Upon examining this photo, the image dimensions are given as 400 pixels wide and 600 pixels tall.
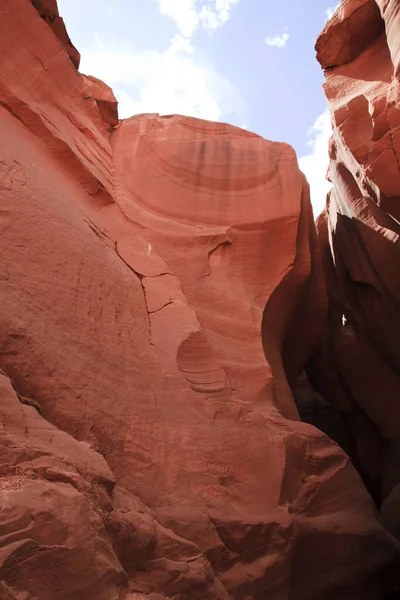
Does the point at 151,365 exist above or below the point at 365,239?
below

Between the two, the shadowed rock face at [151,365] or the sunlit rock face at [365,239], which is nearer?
the shadowed rock face at [151,365]

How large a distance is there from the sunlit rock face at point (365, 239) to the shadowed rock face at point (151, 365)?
1420 millimetres

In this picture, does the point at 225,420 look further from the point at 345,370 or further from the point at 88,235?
the point at 345,370

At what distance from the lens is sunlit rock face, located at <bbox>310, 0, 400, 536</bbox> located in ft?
26.1

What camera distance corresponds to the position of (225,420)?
573 cm

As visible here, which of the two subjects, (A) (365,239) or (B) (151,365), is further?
(A) (365,239)

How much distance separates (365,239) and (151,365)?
777 cm

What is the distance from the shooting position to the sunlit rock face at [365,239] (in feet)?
26.1

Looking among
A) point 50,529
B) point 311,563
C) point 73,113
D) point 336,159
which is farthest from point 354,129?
point 50,529

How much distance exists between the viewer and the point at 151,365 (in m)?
5.64

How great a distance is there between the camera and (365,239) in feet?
39.1

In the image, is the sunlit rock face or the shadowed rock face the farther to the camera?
the sunlit rock face

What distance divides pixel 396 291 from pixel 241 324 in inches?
229

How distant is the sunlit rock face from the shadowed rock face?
1.42m
